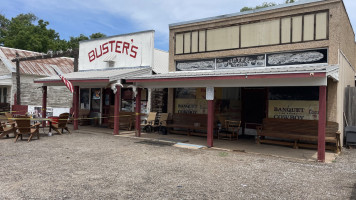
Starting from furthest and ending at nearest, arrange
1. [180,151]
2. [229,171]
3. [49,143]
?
[49,143] → [180,151] → [229,171]

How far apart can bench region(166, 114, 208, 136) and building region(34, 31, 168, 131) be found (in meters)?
1.66

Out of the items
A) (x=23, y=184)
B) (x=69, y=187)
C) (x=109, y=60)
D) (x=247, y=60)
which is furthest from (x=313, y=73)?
(x=109, y=60)

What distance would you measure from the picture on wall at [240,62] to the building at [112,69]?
373 cm

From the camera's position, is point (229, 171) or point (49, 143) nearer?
point (229, 171)

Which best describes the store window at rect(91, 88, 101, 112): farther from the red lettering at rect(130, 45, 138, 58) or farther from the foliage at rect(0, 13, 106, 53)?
the foliage at rect(0, 13, 106, 53)

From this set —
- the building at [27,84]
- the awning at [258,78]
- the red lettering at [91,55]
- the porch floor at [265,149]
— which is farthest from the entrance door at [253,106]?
the building at [27,84]

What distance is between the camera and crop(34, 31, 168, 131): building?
44.5 feet

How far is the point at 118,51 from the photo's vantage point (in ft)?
49.4

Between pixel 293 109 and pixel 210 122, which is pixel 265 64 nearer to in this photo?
pixel 293 109

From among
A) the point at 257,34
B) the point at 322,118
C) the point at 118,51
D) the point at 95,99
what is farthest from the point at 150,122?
the point at 322,118

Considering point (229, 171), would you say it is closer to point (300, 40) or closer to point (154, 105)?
point (300, 40)

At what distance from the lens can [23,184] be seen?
5.14 meters

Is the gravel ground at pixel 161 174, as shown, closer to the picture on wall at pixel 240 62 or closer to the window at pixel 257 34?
the picture on wall at pixel 240 62

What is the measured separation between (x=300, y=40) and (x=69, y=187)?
8904mm
